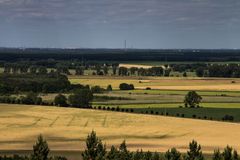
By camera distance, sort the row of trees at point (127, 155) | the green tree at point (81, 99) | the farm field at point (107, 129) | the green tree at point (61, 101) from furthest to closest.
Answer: the green tree at point (61, 101)
the green tree at point (81, 99)
the farm field at point (107, 129)
the row of trees at point (127, 155)

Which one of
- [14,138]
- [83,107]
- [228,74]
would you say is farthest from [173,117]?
[228,74]

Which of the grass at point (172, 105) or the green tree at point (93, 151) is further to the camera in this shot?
the grass at point (172, 105)

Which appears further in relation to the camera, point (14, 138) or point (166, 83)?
point (166, 83)

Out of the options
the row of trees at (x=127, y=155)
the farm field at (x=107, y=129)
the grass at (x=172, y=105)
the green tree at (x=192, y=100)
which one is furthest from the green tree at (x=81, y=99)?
the row of trees at (x=127, y=155)

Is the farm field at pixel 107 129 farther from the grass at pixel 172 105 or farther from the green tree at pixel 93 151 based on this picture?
the green tree at pixel 93 151

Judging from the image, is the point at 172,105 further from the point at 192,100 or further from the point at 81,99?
the point at 81,99

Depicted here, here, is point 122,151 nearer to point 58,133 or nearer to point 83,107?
point 58,133
